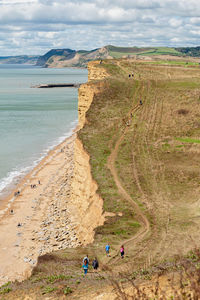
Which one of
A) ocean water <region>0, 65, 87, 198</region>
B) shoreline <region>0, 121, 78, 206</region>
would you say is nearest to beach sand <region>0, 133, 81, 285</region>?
shoreline <region>0, 121, 78, 206</region>

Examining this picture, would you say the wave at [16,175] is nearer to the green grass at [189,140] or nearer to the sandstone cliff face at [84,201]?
the sandstone cliff face at [84,201]

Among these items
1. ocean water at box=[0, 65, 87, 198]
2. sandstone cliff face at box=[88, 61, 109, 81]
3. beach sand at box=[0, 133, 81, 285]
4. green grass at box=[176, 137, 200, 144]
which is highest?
sandstone cliff face at box=[88, 61, 109, 81]

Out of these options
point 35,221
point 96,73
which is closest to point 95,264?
point 35,221

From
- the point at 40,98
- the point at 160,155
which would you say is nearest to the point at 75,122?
the point at 40,98

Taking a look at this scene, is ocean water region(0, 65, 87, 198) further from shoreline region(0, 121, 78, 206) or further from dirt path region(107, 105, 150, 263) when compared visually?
dirt path region(107, 105, 150, 263)

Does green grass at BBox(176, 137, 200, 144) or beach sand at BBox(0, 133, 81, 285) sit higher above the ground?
green grass at BBox(176, 137, 200, 144)

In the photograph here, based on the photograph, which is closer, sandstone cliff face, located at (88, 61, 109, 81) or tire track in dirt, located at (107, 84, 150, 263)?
tire track in dirt, located at (107, 84, 150, 263)
